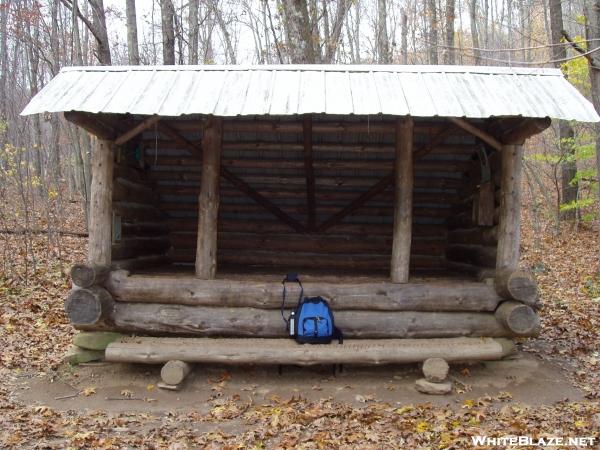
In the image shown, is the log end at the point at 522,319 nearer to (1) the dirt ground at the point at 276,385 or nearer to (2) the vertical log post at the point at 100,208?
(1) the dirt ground at the point at 276,385

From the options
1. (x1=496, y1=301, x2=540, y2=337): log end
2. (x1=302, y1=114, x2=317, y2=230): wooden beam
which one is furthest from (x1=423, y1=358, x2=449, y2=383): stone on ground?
(x1=302, y1=114, x2=317, y2=230): wooden beam

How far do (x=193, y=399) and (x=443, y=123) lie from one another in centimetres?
541

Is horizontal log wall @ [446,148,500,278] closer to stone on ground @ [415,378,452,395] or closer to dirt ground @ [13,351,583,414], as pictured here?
dirt ground @ [13,351,583,414]

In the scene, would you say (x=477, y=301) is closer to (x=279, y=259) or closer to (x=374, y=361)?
(x=374, y=361)

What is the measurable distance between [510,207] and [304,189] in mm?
3742

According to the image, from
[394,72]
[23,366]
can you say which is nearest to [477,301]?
[394,72]

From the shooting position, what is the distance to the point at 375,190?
28.6 feet

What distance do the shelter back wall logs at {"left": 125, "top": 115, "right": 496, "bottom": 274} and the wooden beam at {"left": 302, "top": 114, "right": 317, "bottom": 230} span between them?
9cm

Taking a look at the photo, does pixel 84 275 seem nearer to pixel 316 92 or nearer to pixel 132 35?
pixel 316 92

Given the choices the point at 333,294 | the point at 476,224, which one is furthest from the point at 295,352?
the point at 476,224

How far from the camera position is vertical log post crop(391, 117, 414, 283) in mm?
6988

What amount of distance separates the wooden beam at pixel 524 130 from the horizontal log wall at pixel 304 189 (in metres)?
1.24

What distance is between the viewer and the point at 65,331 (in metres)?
8.69

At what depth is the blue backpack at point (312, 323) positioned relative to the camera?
260 inches
